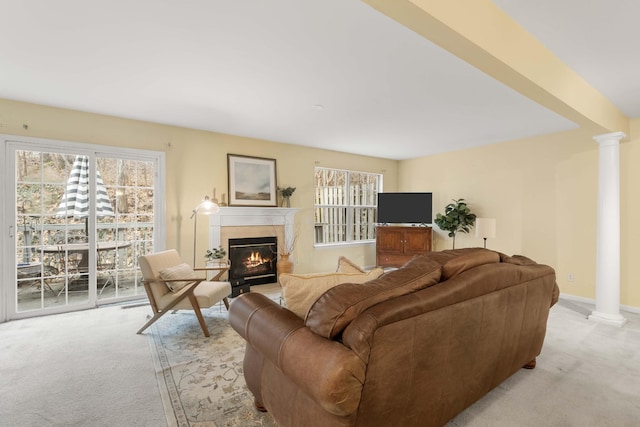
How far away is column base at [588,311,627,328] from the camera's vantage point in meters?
3.35

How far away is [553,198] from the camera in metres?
4.47

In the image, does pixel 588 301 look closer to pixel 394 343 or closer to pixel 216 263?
pixel 394 343

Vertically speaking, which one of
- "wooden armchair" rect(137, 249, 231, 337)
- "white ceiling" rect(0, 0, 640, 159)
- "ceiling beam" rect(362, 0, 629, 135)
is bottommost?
"wooden armchair" rect(137, 249, 231, 337)

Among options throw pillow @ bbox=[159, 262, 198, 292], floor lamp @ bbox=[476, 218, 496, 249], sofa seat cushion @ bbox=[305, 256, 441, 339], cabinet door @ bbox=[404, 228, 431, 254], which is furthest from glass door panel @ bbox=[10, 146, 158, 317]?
floor lamp @ bbox=[476, 218, 496, 249]

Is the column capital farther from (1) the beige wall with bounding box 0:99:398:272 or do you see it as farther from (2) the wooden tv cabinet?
(1) the beige wall with bounding box 0:99:398:272

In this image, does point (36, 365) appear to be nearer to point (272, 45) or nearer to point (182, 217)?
point (182, 217)

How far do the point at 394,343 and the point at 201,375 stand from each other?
172 centimetres

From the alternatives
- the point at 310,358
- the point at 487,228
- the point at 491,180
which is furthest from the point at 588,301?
the point at 310,358

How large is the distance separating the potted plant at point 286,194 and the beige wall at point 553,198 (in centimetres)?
319

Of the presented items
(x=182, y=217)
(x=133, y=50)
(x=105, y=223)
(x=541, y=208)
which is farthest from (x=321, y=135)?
(x=541, y=208)

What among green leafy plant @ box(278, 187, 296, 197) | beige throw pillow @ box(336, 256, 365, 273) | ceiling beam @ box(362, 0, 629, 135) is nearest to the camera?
ceiling beam @ box(362, 0, 629, 135)

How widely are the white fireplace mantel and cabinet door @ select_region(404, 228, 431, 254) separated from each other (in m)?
2.27

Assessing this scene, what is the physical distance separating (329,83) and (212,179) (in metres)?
2.56

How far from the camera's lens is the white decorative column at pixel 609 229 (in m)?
3.41
